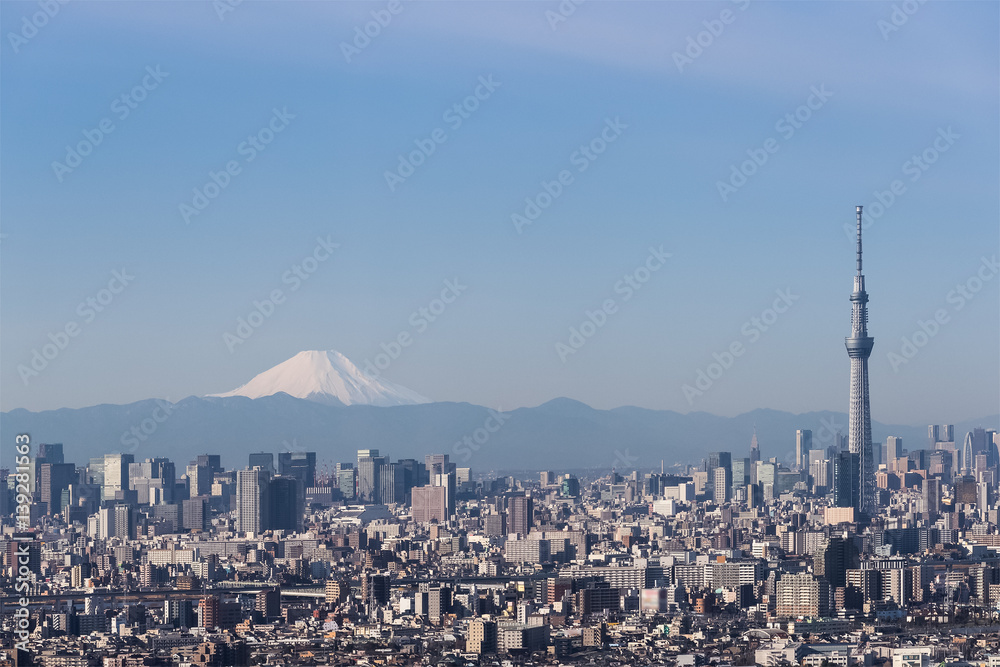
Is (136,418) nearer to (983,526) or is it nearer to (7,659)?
(983,526)

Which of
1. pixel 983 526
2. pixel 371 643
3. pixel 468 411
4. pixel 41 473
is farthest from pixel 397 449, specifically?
pixel 371 643

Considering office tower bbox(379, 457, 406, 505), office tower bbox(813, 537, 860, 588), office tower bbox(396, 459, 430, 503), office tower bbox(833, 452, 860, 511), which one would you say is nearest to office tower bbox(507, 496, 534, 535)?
office tower bbox(833, 452, 860, 511)

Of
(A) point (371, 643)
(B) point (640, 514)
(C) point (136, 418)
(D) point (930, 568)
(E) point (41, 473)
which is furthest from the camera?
(C) point (136, 418)

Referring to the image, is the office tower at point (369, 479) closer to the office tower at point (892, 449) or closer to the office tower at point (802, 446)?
the office tower at point (802, 446)

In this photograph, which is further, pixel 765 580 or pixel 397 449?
pixel 397 449

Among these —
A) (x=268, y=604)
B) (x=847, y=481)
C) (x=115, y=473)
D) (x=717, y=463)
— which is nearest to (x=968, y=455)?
(x=717, y=463)

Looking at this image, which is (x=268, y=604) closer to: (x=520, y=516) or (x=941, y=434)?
(x=520, y=516)
